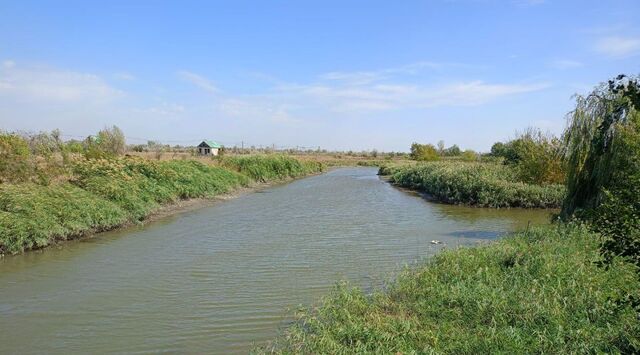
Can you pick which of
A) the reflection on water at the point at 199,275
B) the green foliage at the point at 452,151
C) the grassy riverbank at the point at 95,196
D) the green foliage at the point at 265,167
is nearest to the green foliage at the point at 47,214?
the grassy riverbank at the point at 95,196

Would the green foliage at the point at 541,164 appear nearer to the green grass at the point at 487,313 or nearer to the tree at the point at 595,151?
the tree at the point at 595,151

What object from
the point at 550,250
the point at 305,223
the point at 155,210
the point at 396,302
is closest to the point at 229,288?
the point at 396,302

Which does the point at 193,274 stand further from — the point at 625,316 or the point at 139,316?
the point at 625,316

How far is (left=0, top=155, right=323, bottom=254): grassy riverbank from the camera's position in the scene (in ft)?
45.1

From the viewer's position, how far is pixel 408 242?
15.5 metres

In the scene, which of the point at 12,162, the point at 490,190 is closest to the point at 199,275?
the point at 12,162

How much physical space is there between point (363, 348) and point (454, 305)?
7.09 feet

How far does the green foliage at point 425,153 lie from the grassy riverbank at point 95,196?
48.7m

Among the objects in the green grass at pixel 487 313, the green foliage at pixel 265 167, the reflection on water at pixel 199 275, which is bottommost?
the reflection on water at pixel 199 275

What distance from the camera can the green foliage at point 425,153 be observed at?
75875 mm

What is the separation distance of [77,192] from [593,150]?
56.1ft

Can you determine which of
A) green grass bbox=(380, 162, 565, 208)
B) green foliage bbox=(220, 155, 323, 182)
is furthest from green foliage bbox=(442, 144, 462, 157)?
green grass bbox=(380, 162, 565, 208)

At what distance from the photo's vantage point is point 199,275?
38.2 ft

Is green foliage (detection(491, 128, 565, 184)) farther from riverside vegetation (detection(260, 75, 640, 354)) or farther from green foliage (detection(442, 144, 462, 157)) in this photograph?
green foliage (detection(442, 144, 462, 157))
